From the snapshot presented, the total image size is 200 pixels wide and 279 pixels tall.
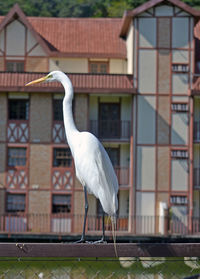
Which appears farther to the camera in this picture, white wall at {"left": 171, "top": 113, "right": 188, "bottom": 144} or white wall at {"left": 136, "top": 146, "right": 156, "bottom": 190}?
white wall at {"left": 171, "top": 113, "right": 188, "bottom": 144}

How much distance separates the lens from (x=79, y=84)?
28.2m

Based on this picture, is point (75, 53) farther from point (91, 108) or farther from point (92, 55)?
point (91, 108)

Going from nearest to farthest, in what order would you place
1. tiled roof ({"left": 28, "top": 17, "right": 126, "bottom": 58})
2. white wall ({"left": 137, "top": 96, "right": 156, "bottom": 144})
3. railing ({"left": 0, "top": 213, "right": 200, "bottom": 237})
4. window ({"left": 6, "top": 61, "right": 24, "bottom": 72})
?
railing ({"left": 0, "top": 213, "right": 200, "bottom": 237}), white wall ({"left": 137, "top": 96, "right": 156, "bottom": 144}), window ({"left": 6, "top": 61, "right": 24, "bottom": 72}), tiled roof ({"left": 28, "top": 17, "right": 126, "bottom": 58})

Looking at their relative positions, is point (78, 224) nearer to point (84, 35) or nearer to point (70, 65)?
point (70, 65)

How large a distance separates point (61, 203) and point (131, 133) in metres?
4.43

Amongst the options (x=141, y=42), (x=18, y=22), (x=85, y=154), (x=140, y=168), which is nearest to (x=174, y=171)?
(x=140, y=168)

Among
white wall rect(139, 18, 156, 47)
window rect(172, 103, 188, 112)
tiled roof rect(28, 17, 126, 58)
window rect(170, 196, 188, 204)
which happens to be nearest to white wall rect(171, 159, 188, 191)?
window rect(170, 196, 188, 204)

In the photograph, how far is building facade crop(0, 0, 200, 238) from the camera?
28.2 meters

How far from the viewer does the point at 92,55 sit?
30938 mm

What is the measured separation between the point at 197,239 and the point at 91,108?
25.3 feet

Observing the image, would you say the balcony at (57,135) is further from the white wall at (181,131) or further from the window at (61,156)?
the white wall at (181,131)

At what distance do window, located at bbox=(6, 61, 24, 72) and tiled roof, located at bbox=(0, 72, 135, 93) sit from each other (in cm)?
199

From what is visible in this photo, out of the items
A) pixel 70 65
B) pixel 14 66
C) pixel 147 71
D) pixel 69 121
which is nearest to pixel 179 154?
pixel 147 71

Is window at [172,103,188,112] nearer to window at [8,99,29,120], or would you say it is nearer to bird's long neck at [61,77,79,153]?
window at [8,99,29,120]
